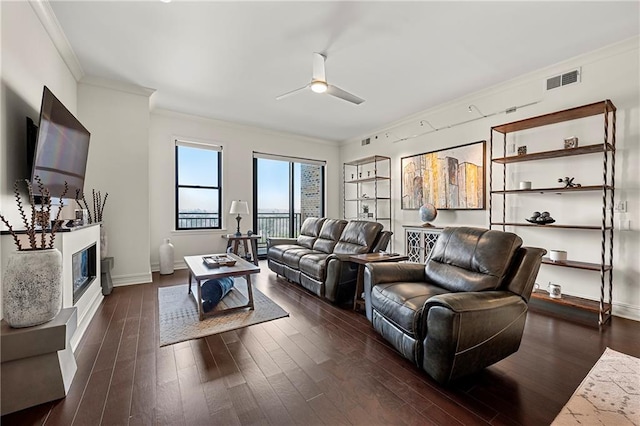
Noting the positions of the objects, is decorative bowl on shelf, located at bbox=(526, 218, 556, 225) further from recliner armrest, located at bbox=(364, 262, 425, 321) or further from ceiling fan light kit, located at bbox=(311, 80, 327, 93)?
ceiling fan light kit, located at bbox=(311, 80, 327, 93)

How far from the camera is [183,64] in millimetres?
3289

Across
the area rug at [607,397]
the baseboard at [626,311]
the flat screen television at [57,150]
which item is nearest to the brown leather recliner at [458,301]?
the area rug at [607,397]

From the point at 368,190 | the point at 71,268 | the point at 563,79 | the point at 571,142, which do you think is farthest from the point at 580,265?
the point at 71,268

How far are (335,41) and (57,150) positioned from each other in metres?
2.77

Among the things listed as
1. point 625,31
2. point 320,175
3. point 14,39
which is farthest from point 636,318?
point 14,39

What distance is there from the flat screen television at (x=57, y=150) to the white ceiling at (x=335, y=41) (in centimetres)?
94

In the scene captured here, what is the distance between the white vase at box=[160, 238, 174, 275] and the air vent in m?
5.97

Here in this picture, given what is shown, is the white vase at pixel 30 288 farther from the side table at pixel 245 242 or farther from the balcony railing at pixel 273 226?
the balcony railing at pixel 273 226

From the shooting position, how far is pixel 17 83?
2141 mm

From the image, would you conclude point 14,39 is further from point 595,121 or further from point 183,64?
point 595,121

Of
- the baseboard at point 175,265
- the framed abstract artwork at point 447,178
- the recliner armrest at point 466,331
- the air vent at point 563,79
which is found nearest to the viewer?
the recliner armrest at point 466,331

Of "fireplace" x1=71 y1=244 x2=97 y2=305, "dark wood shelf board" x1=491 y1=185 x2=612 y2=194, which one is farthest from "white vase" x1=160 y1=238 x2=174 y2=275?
"dark wood shelf board" x1=491 y1=185 x2=612 y2=194

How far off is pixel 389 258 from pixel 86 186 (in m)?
4.08

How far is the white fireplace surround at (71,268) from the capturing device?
6.75 ft
